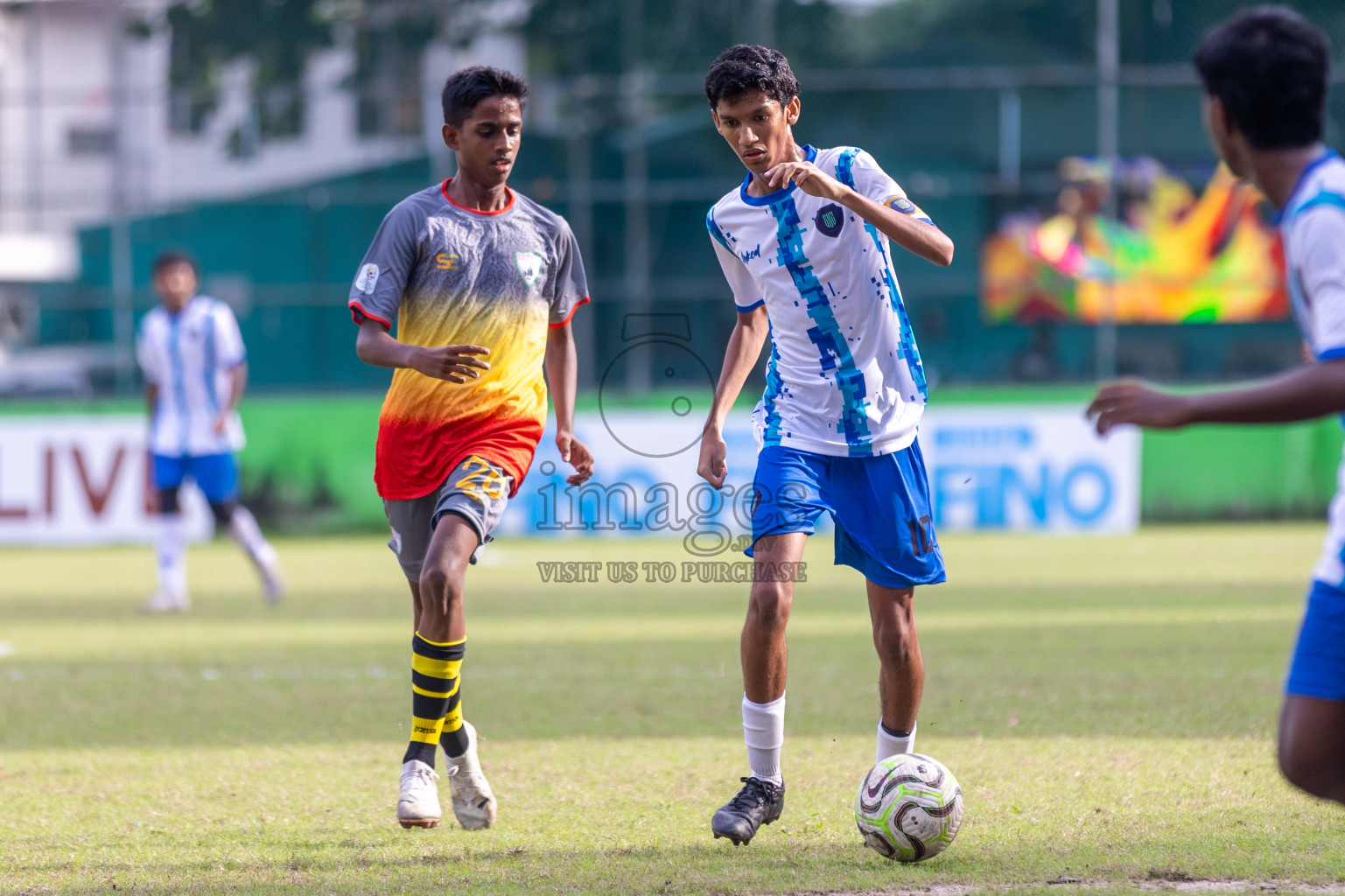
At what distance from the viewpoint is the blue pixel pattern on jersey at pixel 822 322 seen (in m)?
4.82

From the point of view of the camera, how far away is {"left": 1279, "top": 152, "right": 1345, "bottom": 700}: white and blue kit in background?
3.07 meters

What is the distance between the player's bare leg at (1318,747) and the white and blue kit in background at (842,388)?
4.89 ft

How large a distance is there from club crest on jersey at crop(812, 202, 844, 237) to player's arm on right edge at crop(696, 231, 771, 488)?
1.21ft

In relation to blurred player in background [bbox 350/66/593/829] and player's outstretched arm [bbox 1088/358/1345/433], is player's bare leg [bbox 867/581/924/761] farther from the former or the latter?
player's outstretched arm [bbox 1088/358/1345/433]

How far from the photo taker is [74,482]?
15.7m

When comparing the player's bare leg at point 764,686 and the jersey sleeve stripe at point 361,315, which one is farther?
the jersey sleeve stripe at point 361,315

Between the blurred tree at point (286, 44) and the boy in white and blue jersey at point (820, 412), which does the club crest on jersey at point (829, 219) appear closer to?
the boy in white and blue jersey at point (820, 412)

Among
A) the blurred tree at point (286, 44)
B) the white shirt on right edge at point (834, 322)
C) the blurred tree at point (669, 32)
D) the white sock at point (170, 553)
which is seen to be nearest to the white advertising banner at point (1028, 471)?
the blurred tree at point (669, 32)

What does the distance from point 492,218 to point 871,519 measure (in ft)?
5.30

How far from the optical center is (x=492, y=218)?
208 inches

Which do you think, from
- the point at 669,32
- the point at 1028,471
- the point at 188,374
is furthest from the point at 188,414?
the point at 669,32

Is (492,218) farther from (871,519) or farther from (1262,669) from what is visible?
(1262,669)

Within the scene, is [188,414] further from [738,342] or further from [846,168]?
[846,168]

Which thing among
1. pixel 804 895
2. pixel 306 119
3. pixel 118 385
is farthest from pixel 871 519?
pixel 306 119
